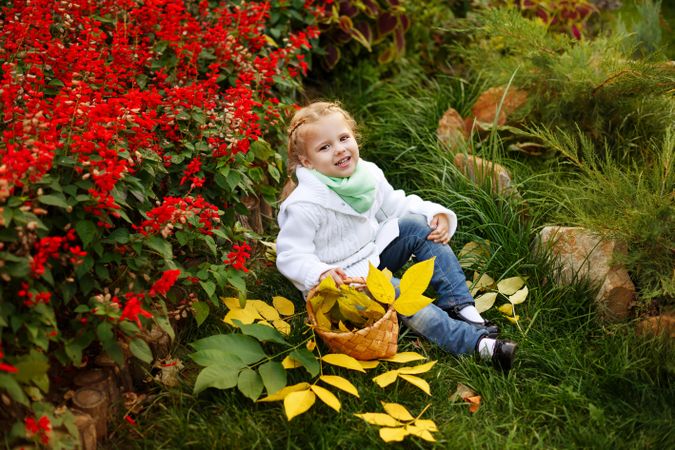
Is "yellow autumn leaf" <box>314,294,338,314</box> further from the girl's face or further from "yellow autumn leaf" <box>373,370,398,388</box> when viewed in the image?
the girl's face

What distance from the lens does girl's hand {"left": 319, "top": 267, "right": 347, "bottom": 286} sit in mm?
2780

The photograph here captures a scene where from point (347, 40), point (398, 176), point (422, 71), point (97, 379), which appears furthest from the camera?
point (422, 71)

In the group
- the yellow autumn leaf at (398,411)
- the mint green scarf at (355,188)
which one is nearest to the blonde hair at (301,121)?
the mint green scarf at (355,188)

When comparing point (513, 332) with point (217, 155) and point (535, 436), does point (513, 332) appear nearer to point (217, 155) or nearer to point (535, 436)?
point (535, 436)

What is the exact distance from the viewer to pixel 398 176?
402 centimetres

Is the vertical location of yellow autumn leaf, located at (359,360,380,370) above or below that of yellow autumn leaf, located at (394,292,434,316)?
below

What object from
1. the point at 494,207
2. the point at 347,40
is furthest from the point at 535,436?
the point at 347,40

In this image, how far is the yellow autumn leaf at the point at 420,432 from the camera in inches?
90.2

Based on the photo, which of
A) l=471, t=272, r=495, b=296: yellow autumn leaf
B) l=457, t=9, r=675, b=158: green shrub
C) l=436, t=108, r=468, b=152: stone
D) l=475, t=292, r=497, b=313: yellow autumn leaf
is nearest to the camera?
l=475, t=292, r=497, b=313: yellow autumn leaf

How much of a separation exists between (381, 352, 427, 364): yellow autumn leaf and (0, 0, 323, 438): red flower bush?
624 millimetres

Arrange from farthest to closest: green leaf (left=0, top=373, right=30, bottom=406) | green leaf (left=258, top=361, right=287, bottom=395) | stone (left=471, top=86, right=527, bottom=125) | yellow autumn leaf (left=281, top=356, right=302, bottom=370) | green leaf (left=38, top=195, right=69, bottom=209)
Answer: stone (left=471, top=86, right=527, bottom=125), yellow autumn leaf (left=281, top=356, right=302, bottom=370), green leaf (left=258, top=361, right=287, bottom=395), green leaf (left=38, top=195, right=69, bottom=209), green leaf (left=0, top=373, right=30, bottom=406)

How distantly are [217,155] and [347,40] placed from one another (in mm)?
1880

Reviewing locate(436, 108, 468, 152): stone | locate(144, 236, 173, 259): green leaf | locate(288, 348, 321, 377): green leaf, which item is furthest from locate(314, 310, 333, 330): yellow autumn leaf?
locate(436, 108, 468, 152): stone

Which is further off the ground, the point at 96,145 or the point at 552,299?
the point at 96,145
